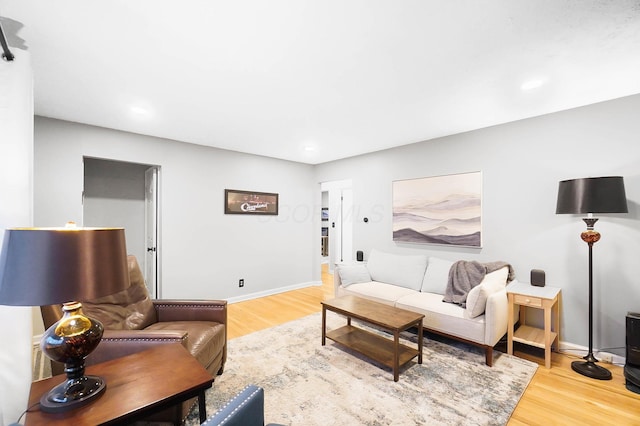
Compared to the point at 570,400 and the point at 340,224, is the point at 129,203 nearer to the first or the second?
the point at 340,224

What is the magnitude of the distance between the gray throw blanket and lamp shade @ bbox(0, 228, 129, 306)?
3133 mm

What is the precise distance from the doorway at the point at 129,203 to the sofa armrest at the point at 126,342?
229 centimetres

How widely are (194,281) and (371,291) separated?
256 cm

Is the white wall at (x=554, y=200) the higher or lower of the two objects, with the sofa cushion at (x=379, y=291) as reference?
higher

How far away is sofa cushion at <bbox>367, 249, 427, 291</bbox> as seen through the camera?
145 inches

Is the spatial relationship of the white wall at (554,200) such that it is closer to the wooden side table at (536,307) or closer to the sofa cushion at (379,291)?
the wooden side table at (536,307)

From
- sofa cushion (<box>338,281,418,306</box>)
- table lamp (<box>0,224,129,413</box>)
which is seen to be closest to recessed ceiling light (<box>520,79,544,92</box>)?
sofa cushion (<box>338,281,418,306</box>)

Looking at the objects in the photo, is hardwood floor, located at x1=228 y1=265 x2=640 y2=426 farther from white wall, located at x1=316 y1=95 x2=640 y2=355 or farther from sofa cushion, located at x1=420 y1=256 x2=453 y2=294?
sofa cushion, located at x1=420 y1=256 x2=453 y2=294

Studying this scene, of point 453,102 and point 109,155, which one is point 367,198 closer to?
point 453,102

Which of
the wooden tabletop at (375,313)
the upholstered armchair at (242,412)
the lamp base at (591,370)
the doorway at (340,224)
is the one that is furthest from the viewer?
the doorway at (340,224)

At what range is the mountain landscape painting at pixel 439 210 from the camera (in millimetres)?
3483

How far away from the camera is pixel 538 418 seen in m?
1.91

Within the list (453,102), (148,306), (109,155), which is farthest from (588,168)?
(109,155)

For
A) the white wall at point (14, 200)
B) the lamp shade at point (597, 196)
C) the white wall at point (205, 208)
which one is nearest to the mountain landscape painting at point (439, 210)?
the lamp shade at point (597, 196)
